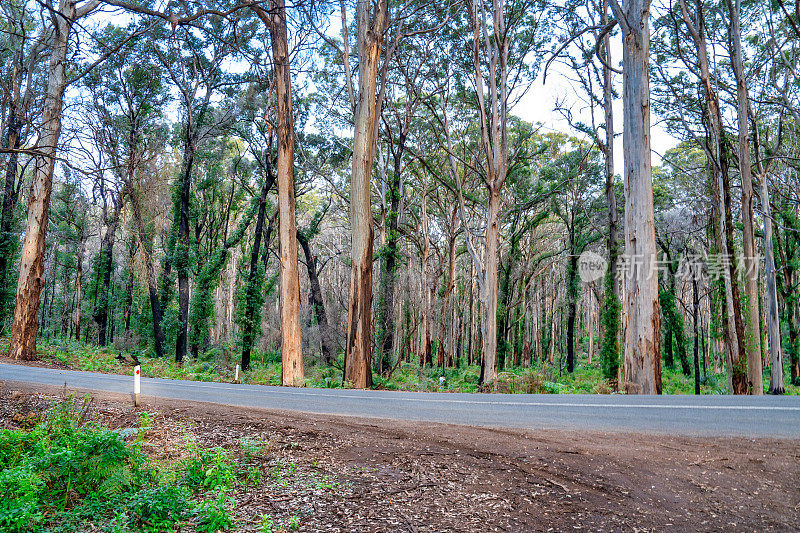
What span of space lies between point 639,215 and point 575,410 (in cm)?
532

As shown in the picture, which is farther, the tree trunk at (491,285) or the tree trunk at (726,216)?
the tree trunk at (491,285)

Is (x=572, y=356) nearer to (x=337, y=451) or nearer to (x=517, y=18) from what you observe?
(x=517, y=18)

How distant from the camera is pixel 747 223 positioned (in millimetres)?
17203

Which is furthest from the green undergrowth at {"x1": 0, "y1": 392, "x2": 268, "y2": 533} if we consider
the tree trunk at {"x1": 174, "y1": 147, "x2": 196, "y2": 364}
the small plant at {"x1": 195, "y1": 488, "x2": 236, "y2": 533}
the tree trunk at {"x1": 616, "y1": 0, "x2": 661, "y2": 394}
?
the tree trunk at {"x1": 174, "y1": 147, "x2": 196, "y2": 364}

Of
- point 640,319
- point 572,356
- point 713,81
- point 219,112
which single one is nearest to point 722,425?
point 640,319

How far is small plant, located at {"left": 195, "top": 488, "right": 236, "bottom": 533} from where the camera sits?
12.2 feet

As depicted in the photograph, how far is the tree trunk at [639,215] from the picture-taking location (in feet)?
33.8

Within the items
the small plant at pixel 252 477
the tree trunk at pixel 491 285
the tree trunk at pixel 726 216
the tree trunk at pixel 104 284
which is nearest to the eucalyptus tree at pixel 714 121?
the tree trunk at pixel 726 216

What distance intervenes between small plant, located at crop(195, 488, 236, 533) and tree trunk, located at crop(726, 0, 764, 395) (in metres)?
17.8

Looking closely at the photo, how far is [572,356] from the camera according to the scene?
34281 mm

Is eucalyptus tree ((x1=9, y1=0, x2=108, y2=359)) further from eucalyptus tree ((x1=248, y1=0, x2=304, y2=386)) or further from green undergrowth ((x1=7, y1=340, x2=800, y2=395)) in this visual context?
eucalyptus tree ((x1=248, y1=0, x2=304, y2=386))

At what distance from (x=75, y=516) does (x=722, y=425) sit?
5988 millimetres

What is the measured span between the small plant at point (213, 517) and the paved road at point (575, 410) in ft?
11.5

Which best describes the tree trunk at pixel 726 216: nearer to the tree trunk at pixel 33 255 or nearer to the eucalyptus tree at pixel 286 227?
the eucalyptus tree at pixel 286 227
